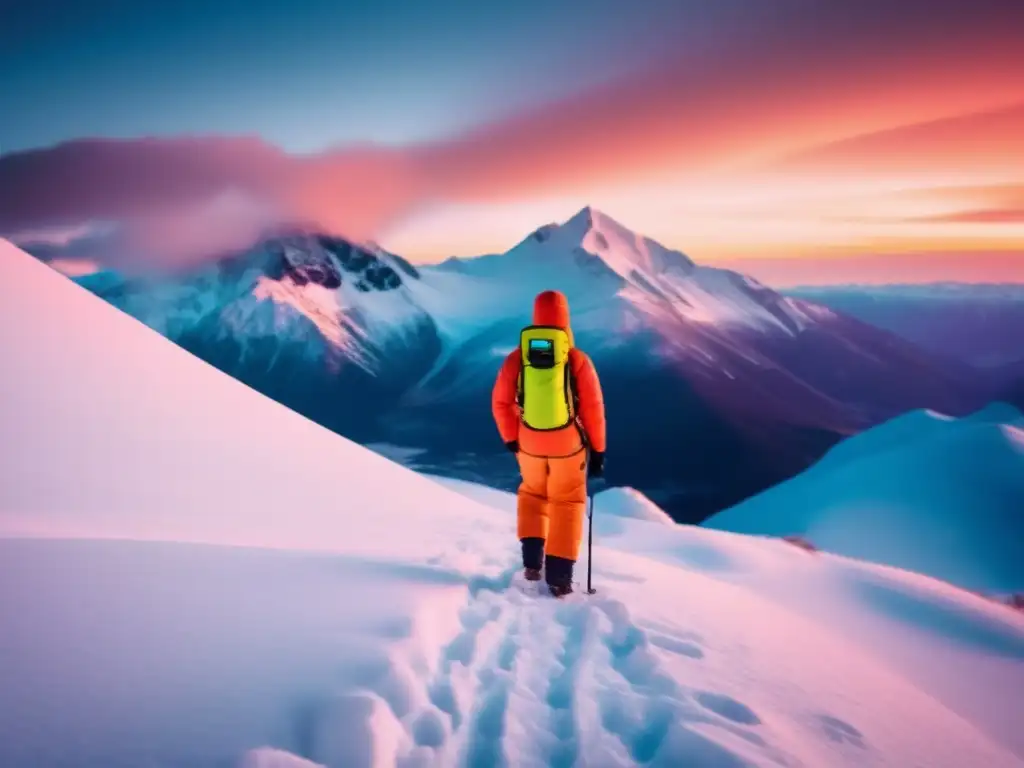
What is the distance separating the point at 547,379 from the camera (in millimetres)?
4980

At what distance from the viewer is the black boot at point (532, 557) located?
5203mm

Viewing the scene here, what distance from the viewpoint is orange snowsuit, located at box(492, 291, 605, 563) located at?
5.01 metres

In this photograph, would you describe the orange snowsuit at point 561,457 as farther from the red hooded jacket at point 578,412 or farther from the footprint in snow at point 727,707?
the footprint in snow at point 727,707

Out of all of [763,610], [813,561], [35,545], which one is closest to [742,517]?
[813,561]

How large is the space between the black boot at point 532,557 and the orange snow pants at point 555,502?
0.06 meters

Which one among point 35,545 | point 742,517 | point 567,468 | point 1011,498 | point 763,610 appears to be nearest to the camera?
point 35,545

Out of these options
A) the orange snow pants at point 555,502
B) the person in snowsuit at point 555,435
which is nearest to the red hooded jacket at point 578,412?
the person in snowsuit at point 555,435

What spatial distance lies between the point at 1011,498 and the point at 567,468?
64.4 meters

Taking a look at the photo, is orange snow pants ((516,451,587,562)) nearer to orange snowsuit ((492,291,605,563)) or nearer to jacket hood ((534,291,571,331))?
orange snowsuit ((492,291,605,563))

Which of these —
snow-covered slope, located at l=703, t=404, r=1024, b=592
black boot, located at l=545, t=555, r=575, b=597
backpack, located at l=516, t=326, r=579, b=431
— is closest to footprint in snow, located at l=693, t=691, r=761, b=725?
black boot, located at l=545, t=555, r=575, b=597

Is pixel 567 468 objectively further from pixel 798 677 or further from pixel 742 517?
pixel 742 517

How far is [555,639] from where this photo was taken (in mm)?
4090

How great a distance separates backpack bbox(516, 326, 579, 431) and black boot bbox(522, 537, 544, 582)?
42.3 inches

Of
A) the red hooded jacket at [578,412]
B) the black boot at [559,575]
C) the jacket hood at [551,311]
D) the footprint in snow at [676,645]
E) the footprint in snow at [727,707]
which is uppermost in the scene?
the jacket hood at [551,311]
